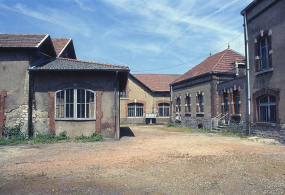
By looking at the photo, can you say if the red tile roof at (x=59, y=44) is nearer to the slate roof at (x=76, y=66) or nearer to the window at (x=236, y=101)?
the slate roof at (x=76, y=66)

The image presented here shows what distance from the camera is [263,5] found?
514 inches

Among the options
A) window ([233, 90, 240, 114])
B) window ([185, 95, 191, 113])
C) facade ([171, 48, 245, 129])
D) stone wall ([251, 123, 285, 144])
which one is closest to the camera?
stone wall ([251, 123, 285, 144])

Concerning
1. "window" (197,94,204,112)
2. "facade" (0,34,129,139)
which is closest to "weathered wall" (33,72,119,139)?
"facade" (0,34,129,139)

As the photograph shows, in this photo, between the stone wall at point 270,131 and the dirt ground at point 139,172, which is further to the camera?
the stone wall at point 270,131

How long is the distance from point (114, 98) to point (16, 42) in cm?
549

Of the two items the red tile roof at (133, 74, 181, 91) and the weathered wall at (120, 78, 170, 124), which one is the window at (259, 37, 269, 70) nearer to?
the red tile roof at (133, 74, 181, 91)

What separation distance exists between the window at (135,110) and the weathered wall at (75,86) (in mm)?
15994

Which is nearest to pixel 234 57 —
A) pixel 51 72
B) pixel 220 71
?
pixel 220 71

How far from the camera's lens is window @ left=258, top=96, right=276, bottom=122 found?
12805 millimetres

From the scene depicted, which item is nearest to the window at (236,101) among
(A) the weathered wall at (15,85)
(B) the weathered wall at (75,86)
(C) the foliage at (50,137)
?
(B) the weathered wall at (75,86)

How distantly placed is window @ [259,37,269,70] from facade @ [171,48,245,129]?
1.94m

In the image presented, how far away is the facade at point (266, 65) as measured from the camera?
39.2ft

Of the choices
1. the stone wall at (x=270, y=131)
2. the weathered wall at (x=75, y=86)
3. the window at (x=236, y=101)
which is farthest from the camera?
the window at (x=236, y=101)

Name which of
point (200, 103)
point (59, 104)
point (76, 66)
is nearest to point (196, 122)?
point (200, 103)
